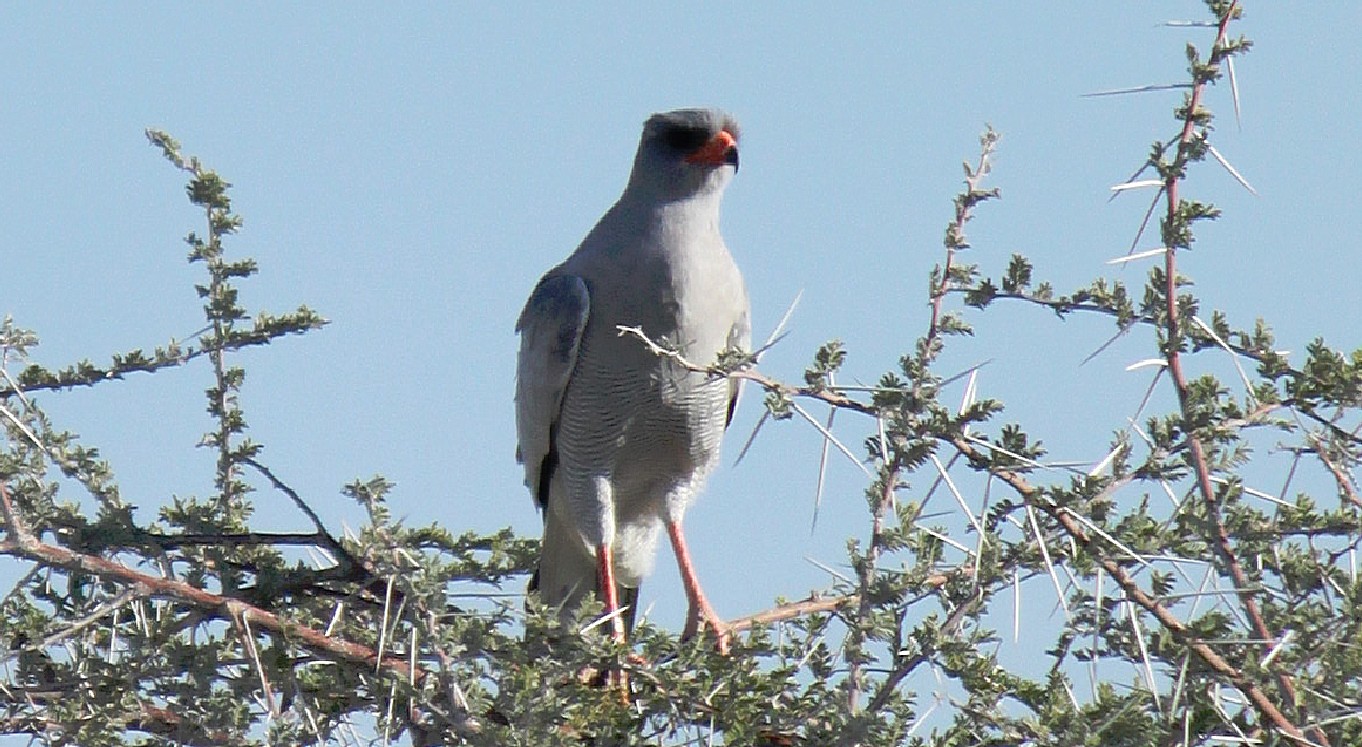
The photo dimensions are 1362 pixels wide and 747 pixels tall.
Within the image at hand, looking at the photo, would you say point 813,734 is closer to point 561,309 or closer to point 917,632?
point 917,632

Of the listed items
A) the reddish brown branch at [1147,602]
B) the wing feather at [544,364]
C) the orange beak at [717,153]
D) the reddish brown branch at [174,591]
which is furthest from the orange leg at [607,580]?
the reddish brown branch at [1147,602]

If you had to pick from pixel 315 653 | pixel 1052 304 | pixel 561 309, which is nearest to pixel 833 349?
pixel 1052 304

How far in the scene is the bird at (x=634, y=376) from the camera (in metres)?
5.50

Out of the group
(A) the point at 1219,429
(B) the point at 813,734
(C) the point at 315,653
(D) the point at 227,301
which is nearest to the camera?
(A) the point at 1219,429

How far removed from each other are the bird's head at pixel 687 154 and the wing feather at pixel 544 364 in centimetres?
49

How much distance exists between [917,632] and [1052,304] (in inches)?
27.9

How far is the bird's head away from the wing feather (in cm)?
49

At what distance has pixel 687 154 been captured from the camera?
5902 mm

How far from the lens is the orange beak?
5848mm

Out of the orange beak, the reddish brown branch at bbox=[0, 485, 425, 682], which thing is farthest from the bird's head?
the reddish brown branch at bbox=[0, 485, 425, 682]

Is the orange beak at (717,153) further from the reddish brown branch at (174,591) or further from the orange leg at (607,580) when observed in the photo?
the reddish brown branch at (174,591)

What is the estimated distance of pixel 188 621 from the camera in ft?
12.8

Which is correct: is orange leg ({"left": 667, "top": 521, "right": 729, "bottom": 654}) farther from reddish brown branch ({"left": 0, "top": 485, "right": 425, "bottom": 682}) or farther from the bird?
reddish brown branch ({"left": 0, "top": 485, "right": 425, "bottom": 682})

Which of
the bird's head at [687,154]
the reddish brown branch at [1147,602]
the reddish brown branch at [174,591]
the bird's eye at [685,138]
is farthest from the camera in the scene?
the bird's eye at [685,138]
